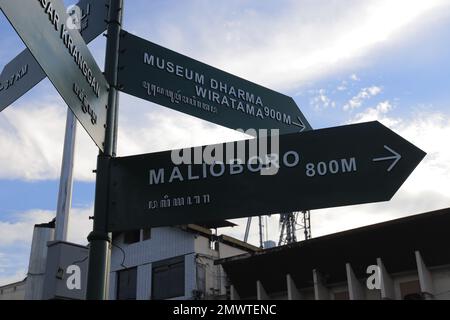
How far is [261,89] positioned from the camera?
500cm

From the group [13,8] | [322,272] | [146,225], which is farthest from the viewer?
[322,272]

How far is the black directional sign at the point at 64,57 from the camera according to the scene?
302cm

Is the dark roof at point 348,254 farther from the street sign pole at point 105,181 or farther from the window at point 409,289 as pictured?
the street sign pole at point 105,181

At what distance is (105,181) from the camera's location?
3.99 meters

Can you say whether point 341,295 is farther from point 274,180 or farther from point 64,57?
point 64,57

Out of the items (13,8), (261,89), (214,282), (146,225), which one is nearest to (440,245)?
(214,282)

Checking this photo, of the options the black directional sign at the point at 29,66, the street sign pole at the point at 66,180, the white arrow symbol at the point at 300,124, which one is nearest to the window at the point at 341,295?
the street sign pole at the point at 66,180

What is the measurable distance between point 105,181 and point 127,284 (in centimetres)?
2324

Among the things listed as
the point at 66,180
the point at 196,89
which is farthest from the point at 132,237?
the point at 196,89

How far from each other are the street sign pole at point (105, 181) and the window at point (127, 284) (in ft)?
73.9

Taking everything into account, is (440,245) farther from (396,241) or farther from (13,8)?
(13,8)

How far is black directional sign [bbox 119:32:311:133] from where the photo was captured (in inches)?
172
